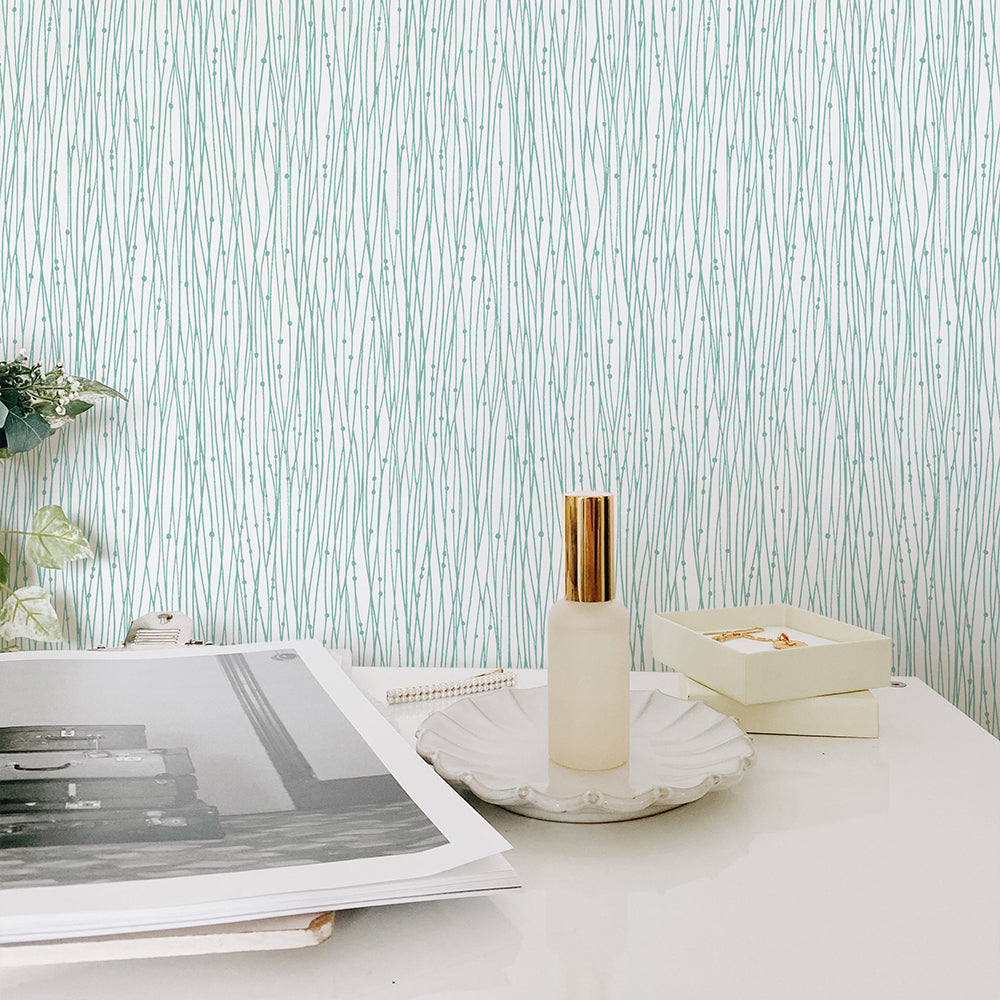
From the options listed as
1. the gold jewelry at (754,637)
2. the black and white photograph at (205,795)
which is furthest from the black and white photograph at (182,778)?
the gold jewelry at (754,637)

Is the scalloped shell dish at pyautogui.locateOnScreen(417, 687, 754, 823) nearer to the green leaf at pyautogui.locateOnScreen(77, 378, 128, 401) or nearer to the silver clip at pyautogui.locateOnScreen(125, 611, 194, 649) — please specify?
the silver clip at pyautogui.locateOnScreen(125, 611, 194, 649)

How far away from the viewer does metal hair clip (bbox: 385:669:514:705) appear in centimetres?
79

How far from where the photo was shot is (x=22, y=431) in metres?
0.90

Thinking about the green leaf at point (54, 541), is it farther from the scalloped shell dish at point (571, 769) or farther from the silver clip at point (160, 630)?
the scalloped shell dish at point (571, 769)

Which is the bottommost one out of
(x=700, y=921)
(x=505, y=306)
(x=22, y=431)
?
(x=700, y=921)

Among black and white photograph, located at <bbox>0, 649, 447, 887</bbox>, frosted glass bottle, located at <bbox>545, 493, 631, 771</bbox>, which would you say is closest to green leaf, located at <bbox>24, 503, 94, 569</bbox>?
black and white photograph, located at <bbox>0, 649, 447, 887</bbox>

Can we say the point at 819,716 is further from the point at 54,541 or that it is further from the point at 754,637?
the point at 54,541

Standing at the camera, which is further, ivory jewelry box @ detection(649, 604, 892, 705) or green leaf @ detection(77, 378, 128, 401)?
green leaf @ detection(77, 378, 128, 401)

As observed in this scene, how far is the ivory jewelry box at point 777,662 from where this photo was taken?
0.69 meters

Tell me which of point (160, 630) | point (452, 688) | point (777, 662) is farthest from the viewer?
point (160, 630)

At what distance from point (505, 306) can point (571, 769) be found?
1.67 feet

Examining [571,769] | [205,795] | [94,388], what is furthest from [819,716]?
[94,388]

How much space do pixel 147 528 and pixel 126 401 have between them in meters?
0.13

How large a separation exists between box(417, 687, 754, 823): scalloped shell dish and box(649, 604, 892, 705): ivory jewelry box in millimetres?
34
